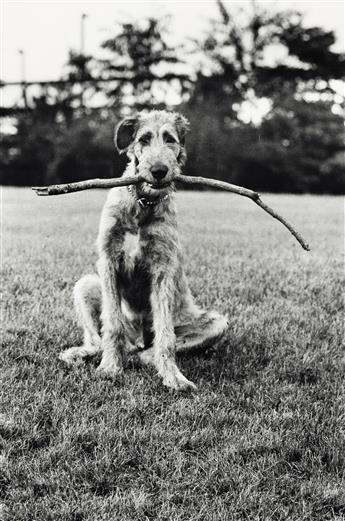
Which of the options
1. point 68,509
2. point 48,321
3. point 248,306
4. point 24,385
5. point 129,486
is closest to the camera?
point 68,509

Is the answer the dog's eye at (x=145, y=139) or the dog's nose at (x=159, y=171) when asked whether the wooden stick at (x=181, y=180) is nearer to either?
the dog's nose at (x=159, y=171)

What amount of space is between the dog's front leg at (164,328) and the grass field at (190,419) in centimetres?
13

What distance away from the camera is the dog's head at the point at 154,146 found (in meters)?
4.06

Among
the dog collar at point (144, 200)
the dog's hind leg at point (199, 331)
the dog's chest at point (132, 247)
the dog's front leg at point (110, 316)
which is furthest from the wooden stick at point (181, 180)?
the dog's hind leg at point (199, 331)

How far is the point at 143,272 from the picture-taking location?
4.56 metres

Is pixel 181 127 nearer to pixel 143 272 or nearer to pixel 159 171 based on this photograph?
pixel 159 171

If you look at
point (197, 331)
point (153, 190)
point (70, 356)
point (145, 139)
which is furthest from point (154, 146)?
point (70, 356)

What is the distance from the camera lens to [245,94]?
2906 cm

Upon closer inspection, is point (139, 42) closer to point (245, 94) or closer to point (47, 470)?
point (245, 94)

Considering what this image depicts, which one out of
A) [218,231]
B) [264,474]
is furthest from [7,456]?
[218,231]

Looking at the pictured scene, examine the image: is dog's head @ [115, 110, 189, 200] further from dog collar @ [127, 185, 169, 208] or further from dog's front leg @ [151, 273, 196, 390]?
dog's front leg @ [151, 273, 196, 390]

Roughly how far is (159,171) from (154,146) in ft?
1.55

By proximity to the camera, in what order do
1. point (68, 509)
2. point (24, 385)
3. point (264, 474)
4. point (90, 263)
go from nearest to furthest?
1. point (68, 509)
2. point (264, 474)
3. point (24, 385)
4. point (90, 263)

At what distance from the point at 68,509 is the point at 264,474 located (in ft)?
3.44
